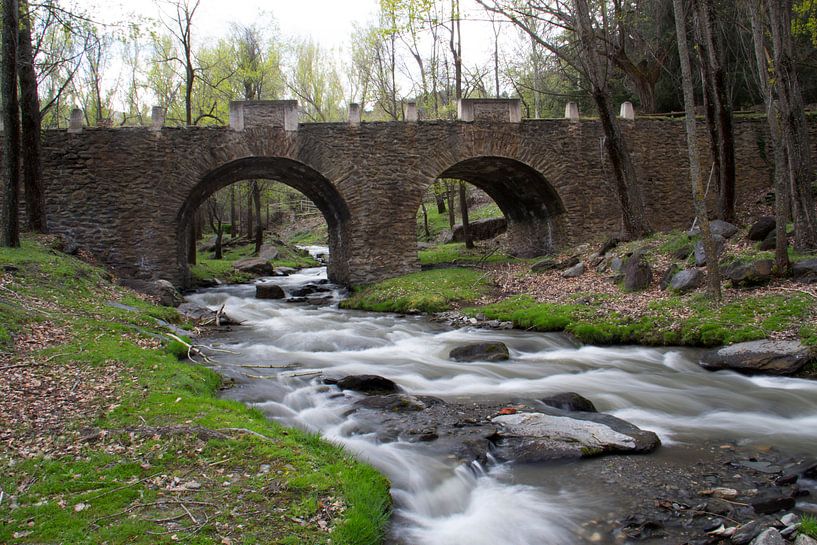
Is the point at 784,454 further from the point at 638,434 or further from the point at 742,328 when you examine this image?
the point at 742,328

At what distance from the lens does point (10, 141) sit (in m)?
13.1

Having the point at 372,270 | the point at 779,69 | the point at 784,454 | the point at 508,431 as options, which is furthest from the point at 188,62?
the point at 784,454

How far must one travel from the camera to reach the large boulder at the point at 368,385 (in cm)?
792

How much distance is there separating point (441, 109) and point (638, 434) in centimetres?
2482

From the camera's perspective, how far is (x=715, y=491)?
4.80 metres

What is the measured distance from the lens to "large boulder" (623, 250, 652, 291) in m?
13.1

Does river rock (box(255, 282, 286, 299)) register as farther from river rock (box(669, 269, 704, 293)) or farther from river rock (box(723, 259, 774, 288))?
river rock (box(723, 259, 774, 288))

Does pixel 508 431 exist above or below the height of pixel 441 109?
below

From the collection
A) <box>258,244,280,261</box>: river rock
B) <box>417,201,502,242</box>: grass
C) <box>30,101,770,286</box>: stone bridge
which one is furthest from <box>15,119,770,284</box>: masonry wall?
<box>417,201,502,242</box>: grass

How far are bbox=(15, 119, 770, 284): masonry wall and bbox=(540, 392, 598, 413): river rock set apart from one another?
39.8 ft

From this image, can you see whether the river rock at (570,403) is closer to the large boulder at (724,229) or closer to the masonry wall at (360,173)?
the large boulder at (724,229)

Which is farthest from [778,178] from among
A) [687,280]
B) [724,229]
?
[724,229]

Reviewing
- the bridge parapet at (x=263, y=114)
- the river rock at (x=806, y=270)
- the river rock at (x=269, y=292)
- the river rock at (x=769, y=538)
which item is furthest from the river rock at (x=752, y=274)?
the river rock at (x=269, y=292)

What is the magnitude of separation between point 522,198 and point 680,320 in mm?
12268
